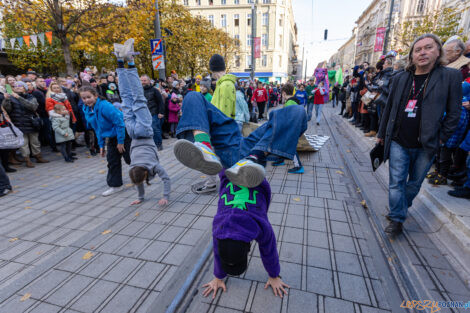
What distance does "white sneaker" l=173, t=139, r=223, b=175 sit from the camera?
4.82 ft

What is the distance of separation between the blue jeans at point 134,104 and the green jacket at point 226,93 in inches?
47.3

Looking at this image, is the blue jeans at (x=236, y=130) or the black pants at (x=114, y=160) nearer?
the blue jeans at (x=236, y=130)

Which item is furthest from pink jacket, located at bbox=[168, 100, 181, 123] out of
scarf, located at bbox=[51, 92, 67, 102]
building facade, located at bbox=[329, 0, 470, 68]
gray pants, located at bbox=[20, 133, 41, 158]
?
building facade, located at bbox=[329, 0, 470, 68]

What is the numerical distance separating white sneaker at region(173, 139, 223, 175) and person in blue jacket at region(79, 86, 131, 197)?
330 centimetres

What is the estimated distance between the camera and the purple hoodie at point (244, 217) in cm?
152

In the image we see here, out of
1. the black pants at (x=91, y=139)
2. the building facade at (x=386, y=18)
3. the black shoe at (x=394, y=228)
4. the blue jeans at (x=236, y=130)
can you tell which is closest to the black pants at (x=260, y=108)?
the black pants at (x=91, y=139)

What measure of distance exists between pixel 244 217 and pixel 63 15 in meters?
10.9

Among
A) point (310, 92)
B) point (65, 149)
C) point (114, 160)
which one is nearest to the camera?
point (114, 160)

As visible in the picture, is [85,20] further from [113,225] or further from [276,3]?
[276,3]

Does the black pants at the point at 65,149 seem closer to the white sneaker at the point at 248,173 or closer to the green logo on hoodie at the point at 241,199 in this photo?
the green logo on hoodie at the point at 241,199

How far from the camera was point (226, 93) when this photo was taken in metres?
3.80

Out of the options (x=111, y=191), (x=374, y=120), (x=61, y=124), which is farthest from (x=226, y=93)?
(x=374, y=120)

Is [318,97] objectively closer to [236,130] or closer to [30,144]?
[236,130]

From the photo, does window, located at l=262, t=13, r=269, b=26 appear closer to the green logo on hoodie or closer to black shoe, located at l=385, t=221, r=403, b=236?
black shoe, located at l=385, t=221, r=403, b=236
